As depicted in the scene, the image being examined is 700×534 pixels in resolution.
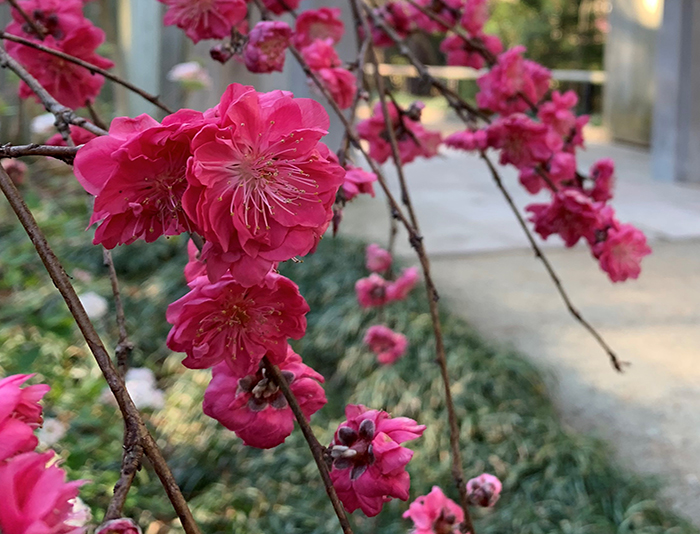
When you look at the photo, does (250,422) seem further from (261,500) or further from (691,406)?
(691,406)

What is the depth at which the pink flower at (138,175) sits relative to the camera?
341 millimetres

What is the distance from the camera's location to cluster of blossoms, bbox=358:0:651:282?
840 millimetres

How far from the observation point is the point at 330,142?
3.58 metres

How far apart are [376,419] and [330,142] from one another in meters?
3.21

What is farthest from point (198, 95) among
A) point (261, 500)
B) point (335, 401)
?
point (261, 500)

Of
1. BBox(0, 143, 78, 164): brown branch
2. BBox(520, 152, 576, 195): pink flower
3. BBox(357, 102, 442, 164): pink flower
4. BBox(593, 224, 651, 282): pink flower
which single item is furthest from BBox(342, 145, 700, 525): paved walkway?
BBox(0, 143, 78, 164): brown branch

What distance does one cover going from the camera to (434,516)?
25.7 inches

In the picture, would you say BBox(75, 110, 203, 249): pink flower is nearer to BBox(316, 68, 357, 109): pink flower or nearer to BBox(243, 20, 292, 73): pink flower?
BBox(243, 20, 292, 73): pink flower

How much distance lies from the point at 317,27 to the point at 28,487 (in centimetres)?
87

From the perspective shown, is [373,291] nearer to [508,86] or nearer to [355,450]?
[508,86]

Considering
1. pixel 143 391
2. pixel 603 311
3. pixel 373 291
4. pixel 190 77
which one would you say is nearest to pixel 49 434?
pixel 143 391

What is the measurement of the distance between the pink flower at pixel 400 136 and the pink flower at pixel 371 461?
1.94ft

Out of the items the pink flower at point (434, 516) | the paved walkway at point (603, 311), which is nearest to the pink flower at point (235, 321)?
the pink flower at point (434, 516)

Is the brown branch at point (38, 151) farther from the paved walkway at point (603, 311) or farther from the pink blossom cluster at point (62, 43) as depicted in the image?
the paved walkway at point (603, 311)
